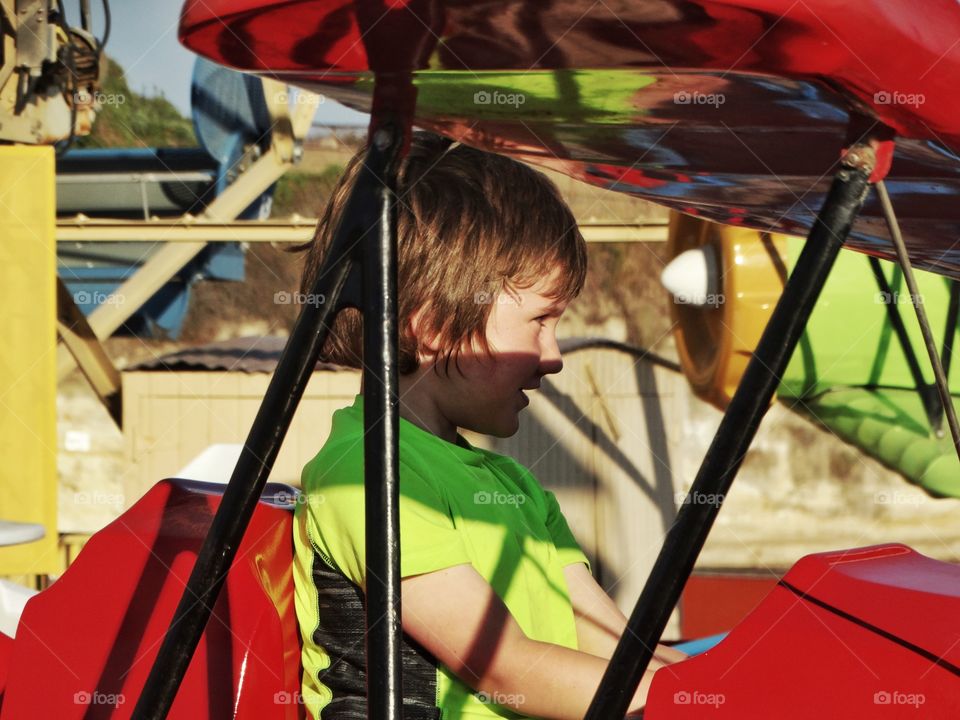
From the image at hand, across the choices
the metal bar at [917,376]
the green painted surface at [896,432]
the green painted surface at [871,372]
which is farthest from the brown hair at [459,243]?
the green painted surface at [896,432]

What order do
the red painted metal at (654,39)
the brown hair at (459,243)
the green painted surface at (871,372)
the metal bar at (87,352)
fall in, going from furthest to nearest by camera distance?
the metal bar at (87,352)
the green painted surface at (871,372)
the brown hair at (459,243)
the red painted metal at (654,39)

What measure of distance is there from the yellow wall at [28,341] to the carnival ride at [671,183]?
7.95ft

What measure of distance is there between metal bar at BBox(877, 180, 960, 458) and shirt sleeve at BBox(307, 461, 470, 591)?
0.29 metres

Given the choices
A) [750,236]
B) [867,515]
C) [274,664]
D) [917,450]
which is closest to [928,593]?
[274,664]

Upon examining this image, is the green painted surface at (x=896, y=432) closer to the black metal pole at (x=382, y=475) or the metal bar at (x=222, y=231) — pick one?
the metal bar at (x=222, y=231)

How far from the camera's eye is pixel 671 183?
2.50 feet

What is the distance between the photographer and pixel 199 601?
2.04 feet

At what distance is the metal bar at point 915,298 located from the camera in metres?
0.52

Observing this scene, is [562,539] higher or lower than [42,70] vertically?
lower

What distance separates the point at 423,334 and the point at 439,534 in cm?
17

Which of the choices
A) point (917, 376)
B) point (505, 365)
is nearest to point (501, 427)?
point (505, 365)

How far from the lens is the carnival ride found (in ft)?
1.62

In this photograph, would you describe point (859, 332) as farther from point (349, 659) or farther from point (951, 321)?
point (349, 659)

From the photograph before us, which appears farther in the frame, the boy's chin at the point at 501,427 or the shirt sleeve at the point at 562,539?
the shirt sleeve at the point at 562,539
